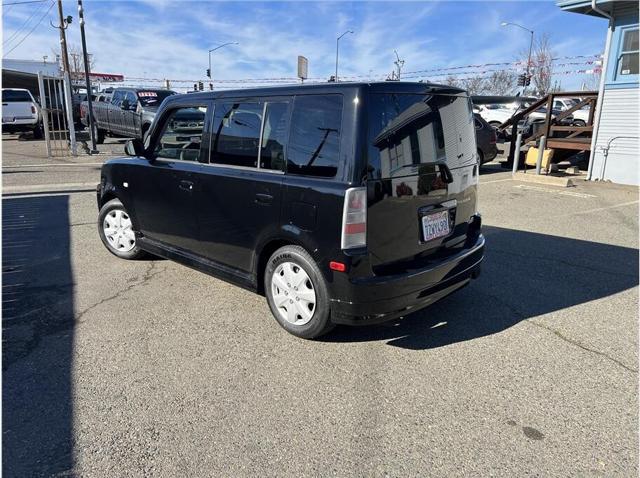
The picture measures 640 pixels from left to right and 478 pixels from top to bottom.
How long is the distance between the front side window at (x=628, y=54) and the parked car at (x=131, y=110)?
14030 mm

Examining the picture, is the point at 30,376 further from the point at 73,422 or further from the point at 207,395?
the point at 207,395

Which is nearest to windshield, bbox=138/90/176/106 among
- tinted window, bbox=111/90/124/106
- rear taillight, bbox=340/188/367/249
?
tinted window, bbox=111/90/124/106

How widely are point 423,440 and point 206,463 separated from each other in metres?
1.16

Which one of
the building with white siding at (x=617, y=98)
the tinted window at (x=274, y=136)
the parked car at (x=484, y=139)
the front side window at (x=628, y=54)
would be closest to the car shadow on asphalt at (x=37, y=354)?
the tinted window at (x=274, y=136)

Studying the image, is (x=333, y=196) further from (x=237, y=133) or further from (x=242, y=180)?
(x=237, y=133)

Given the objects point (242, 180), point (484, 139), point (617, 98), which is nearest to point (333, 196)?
point (242, 180)

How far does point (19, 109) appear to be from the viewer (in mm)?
20859

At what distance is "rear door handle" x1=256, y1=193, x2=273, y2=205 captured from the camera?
3443mm

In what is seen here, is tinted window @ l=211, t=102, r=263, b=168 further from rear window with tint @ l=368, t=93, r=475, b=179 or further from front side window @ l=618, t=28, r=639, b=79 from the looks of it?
front side window @ l=618, t=28, r=639, b=79

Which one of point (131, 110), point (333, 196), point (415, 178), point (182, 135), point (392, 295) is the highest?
point (131, 110)

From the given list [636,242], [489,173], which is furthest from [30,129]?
[636,242]

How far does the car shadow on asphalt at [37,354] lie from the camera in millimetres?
2357

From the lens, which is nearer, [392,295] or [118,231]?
[392,295]

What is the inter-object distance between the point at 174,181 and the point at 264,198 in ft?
4.31
